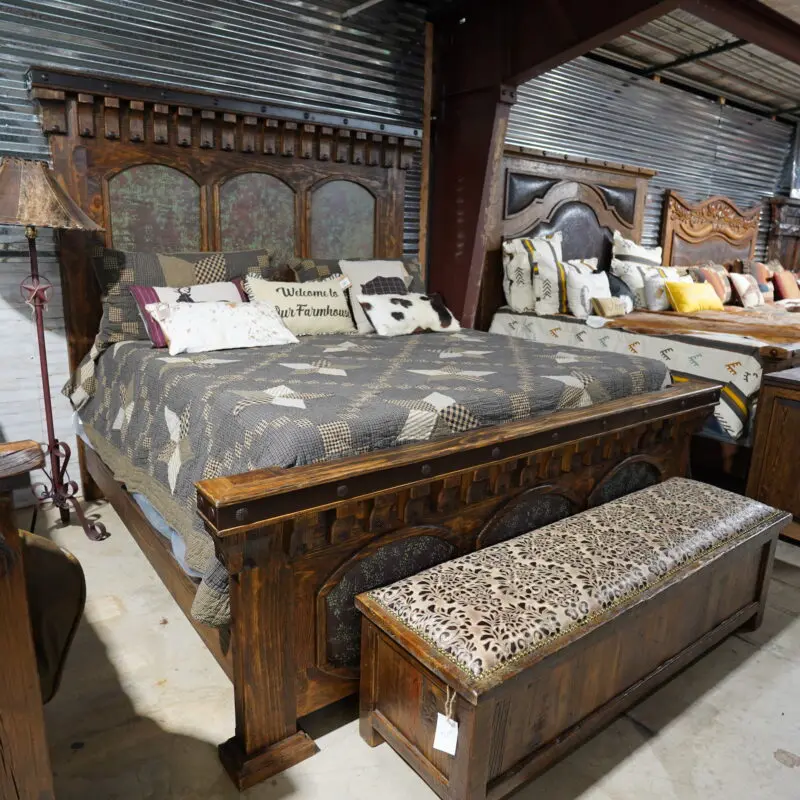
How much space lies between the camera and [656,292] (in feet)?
14.9

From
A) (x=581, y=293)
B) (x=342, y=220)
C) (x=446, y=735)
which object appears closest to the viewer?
(x=446, y=735)

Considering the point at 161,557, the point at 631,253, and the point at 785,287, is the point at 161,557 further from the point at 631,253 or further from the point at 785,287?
the point at 785,287

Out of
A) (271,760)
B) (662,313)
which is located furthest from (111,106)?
(662,313)

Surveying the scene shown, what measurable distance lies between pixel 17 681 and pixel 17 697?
3 centimetres

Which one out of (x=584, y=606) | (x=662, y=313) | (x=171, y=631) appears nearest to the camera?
(x=584, y=606)

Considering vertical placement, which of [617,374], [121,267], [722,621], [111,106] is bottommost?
[722,621]

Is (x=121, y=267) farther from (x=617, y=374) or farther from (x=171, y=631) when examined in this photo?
(x=617, y=374)

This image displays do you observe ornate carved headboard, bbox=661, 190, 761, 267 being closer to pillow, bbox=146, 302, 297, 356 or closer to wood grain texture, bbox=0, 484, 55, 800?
pillow, bbox=146, 302, 297, 356

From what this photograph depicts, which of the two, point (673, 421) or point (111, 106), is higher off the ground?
point (111, 106)

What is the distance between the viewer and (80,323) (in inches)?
116

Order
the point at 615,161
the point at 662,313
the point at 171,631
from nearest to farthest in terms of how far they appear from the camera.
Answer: the point at 171,631
the point at 662,313
the point at 615,161

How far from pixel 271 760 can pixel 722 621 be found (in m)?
1.38

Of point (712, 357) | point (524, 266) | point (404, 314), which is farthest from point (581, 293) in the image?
point (404, 314)

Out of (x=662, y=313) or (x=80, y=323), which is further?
(x=662, y=313)
